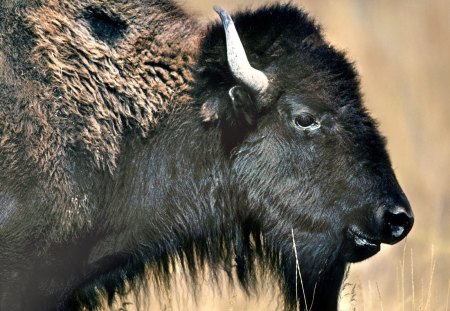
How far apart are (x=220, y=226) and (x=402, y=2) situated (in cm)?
725

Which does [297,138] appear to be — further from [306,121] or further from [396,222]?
[396,222]

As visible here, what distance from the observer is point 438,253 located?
1043 centimetres

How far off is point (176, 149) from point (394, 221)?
126 cm

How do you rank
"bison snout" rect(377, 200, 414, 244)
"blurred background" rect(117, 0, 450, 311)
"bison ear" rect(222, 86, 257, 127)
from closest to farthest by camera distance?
"bison snout" rect(377, 200, 414, 244), "bison ear" rect(222, 86, 257, 127), "blurred background" rect(117, 0, 450, 311)

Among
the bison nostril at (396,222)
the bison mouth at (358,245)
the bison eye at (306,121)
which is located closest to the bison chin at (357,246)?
the bison mouth at (358,245)

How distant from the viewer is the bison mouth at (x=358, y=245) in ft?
16.4

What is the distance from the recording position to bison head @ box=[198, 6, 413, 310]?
199 inches

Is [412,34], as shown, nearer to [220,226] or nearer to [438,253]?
[438,253]

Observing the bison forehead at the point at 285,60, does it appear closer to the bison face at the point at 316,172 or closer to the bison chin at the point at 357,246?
the bison face at the point at 316,172

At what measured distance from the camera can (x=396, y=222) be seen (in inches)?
193

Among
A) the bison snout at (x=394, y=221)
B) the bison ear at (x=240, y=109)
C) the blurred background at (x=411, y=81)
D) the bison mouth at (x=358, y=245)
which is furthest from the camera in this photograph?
the blurred background at (x=411, y=81)

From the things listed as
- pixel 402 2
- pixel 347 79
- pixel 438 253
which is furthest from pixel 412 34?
pixel 347 79

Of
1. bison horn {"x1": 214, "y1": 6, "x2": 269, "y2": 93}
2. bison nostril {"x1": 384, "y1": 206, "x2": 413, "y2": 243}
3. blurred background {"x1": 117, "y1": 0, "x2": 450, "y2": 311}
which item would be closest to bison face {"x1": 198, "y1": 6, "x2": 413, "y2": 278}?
bison horn {"x1": 214, "y1": 6, "x2": 269, "y2": 93}

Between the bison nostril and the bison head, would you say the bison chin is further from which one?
the bison nostril
